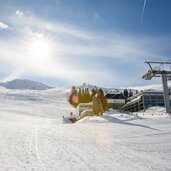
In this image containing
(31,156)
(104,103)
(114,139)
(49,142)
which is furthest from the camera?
(104,103)

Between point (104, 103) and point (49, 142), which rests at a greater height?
point (104, 103)

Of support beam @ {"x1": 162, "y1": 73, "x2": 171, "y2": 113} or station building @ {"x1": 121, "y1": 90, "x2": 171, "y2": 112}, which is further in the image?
station building @ {"x1": 121, "y1": 90, "x2": 171, "y2": 112}

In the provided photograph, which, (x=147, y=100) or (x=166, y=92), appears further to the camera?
(x=147, y=100)

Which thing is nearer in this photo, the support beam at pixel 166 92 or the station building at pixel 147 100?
the support beam at pixel 166 92

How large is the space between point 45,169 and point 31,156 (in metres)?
1.80

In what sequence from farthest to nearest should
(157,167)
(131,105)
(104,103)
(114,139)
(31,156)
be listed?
(131,105) < (104,103) < (114,139) < (31,156) < (157,167)

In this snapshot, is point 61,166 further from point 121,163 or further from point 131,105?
point 131,105

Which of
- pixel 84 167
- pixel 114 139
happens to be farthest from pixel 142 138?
pixel 84 167

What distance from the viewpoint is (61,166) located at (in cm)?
895

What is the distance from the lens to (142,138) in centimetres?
1538

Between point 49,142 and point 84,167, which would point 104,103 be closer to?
point 49,142

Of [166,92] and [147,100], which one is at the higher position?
[147,100]

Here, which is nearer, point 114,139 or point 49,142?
point 49,142

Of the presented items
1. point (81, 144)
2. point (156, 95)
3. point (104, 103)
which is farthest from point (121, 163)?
point (156, 95)
